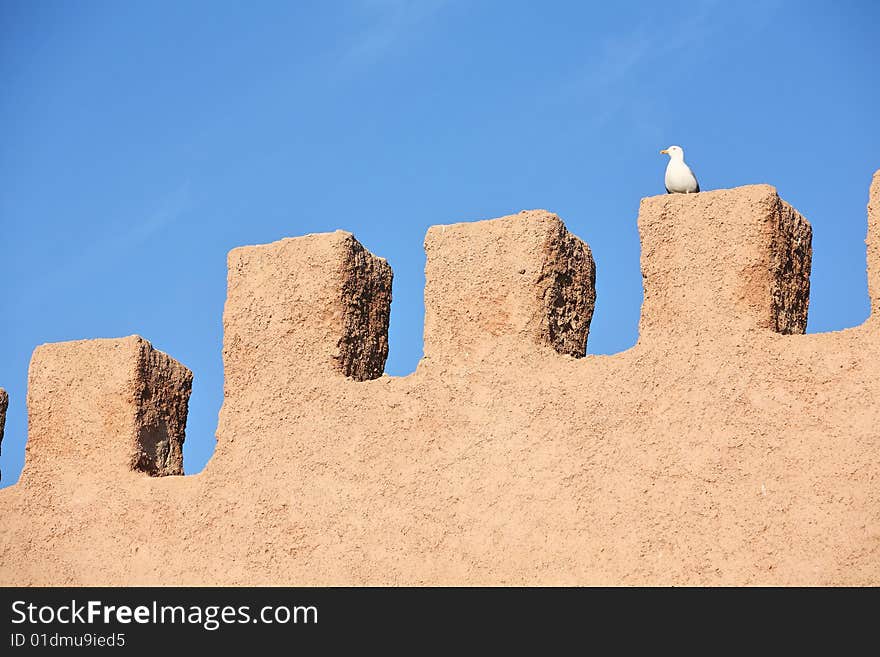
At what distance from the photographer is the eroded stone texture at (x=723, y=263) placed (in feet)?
25.5

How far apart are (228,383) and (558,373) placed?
223 centimetres

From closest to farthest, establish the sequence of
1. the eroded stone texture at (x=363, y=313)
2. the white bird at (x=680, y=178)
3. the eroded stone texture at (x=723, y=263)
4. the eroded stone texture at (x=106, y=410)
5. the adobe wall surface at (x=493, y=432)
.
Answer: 1. the adobe wall surface at (x=493, y=432)
2. the eroded stone texture at (x=723, y=263)
3. the white bird at (x=680, y=178)
4. the eroded stone texture at (x=363, y=313)
5. the eroded stone texture at (x=106, y=410)

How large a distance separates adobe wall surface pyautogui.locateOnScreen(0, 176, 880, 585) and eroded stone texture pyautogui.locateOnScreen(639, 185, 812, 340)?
0.01 m

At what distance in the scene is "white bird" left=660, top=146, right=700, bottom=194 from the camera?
27.0 feet

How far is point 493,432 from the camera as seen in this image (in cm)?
809

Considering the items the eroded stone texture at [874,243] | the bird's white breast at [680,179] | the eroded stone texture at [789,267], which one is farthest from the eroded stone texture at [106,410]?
the eroded stone texture at [874,243]

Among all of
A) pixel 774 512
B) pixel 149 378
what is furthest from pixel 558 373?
pixel 149 378

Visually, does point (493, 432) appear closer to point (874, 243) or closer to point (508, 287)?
point (508, 287)

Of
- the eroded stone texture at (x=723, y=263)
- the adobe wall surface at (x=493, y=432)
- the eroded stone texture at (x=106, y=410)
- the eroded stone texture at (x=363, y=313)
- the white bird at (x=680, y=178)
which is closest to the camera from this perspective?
the adobe wall surface at (x=493, y=432)

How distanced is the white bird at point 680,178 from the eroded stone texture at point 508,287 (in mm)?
649

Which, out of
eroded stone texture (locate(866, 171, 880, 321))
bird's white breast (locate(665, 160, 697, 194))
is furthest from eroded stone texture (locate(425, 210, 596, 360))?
eroded stone texture (locate(866, 171, 880, 321))

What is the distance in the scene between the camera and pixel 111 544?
8.83m

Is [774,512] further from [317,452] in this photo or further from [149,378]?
[149,378]

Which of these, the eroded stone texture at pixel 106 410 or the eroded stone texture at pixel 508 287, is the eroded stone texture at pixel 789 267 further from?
the eroded stone texture at pixel 106 410
